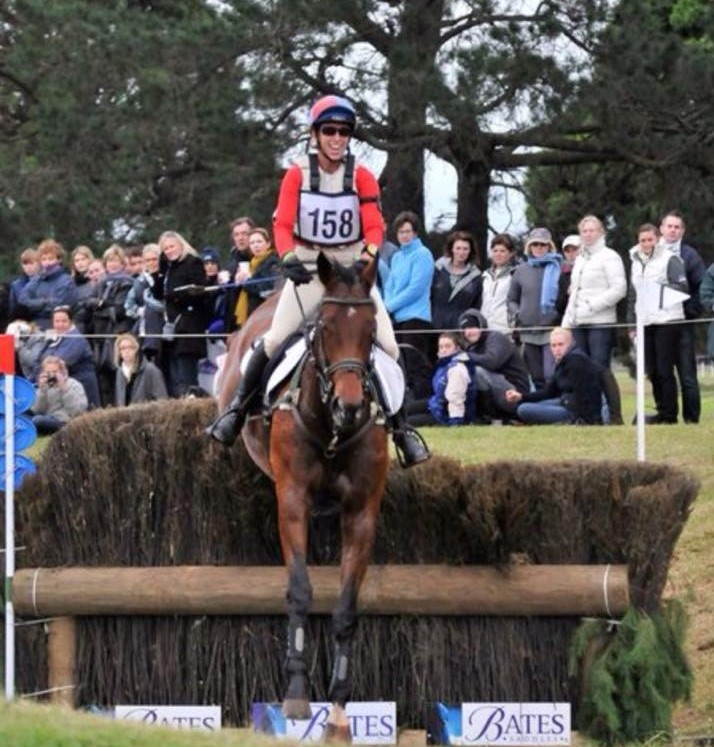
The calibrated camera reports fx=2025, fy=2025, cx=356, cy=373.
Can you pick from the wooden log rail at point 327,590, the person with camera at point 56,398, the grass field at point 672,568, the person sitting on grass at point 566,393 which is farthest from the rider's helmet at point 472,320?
the wooden log rail at point 327,590

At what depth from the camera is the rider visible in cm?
1146

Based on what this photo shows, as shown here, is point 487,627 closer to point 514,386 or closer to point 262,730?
point 262,730

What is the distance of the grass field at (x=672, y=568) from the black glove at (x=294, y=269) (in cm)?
299

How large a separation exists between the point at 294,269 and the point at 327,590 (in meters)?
1.81

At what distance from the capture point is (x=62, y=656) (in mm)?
11695

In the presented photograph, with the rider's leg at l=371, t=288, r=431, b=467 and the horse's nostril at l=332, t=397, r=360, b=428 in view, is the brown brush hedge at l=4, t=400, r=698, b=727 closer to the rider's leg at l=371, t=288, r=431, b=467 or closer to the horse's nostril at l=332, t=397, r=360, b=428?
the rider's leg at l=371, t=288, r=431, b=467

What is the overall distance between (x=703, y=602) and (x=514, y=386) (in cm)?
493

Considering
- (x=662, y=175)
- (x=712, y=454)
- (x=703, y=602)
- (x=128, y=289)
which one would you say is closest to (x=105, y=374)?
(x=128, y=289)

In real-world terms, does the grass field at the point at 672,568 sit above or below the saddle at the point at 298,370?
below

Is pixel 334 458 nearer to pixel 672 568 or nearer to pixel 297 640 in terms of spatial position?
pixel 297 640

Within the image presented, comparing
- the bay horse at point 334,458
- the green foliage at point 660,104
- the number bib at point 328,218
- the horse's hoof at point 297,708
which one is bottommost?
the horse's hoof at point 297,708

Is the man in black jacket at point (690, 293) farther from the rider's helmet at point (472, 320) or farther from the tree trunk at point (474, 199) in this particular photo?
the tree trunk at point (474, 199)

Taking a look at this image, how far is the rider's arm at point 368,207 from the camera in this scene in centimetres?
1160

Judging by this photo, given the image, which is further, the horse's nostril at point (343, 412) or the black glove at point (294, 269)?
the black glove at point (294, 269)
